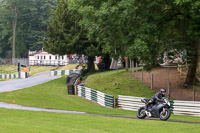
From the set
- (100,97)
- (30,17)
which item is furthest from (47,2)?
(100,97)

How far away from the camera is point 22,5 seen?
102625 mm

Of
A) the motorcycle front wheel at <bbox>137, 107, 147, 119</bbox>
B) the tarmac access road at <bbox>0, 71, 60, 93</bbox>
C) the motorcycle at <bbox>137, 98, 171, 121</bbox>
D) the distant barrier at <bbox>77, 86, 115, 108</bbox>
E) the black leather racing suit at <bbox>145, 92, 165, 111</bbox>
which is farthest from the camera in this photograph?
the tarmac access road at <bbox>0, 71, 60, 93</bbox>

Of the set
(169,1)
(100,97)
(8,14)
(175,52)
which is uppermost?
(8,14)

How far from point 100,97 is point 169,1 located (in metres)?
9.57

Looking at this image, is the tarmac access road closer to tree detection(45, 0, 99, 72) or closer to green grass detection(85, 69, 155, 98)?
tree detection(45, 0, 99, 72)

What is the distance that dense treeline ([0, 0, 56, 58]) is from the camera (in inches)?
4026

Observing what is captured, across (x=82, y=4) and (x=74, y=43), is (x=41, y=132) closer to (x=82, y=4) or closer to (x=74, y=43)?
(x=82, y=4)

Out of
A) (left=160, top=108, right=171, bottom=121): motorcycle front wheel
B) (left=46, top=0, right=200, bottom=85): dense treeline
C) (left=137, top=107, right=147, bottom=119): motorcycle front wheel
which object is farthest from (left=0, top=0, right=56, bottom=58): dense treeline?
(left=160, top=108, right=171, bottom=121): motorcycle front wheel

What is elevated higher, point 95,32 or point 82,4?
point 82,4

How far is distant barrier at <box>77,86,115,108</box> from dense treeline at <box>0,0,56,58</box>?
234 feet

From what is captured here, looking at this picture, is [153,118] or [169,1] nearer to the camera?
[153,118]

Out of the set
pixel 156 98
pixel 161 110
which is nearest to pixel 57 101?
pixel 156 98

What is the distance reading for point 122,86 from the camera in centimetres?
3116

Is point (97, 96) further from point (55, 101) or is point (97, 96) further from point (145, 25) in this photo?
point (145, 25)
